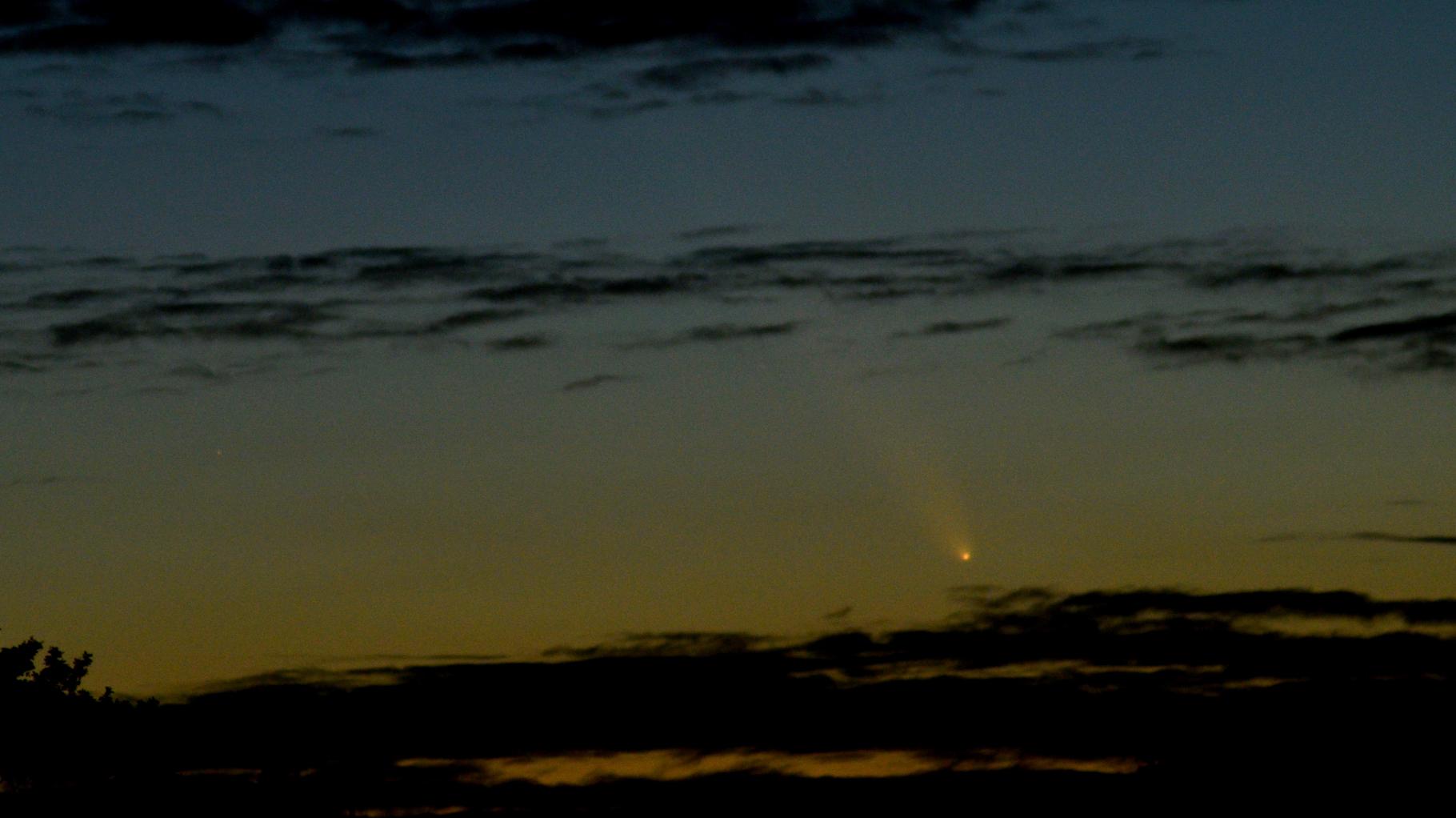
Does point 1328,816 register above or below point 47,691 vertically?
below

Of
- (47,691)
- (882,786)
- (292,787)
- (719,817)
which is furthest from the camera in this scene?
(882,786)

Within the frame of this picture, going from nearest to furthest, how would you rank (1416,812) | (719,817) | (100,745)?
1. (100,745)
2. (1416,812)
3. (719,817)

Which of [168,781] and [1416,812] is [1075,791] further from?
[168,781]

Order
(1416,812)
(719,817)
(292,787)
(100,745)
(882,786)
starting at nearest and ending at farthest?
(100,745) → (292,787) → (1416,812) → (719,817) → (882,786)

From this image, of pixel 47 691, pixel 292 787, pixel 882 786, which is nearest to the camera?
pixel 47 691

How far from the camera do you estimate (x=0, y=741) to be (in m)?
66.0

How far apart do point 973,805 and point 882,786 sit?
7.30 metres

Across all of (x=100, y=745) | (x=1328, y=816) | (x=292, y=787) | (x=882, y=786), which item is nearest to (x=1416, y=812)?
A: (x=1328, y=816)

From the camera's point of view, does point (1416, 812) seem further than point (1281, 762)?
No

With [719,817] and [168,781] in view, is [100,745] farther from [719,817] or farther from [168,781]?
[719,817]

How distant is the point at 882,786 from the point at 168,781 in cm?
3633

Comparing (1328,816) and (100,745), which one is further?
(1328,816)

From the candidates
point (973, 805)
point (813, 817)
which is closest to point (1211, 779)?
point (973, 805)

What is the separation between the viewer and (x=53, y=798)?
2621 inches
